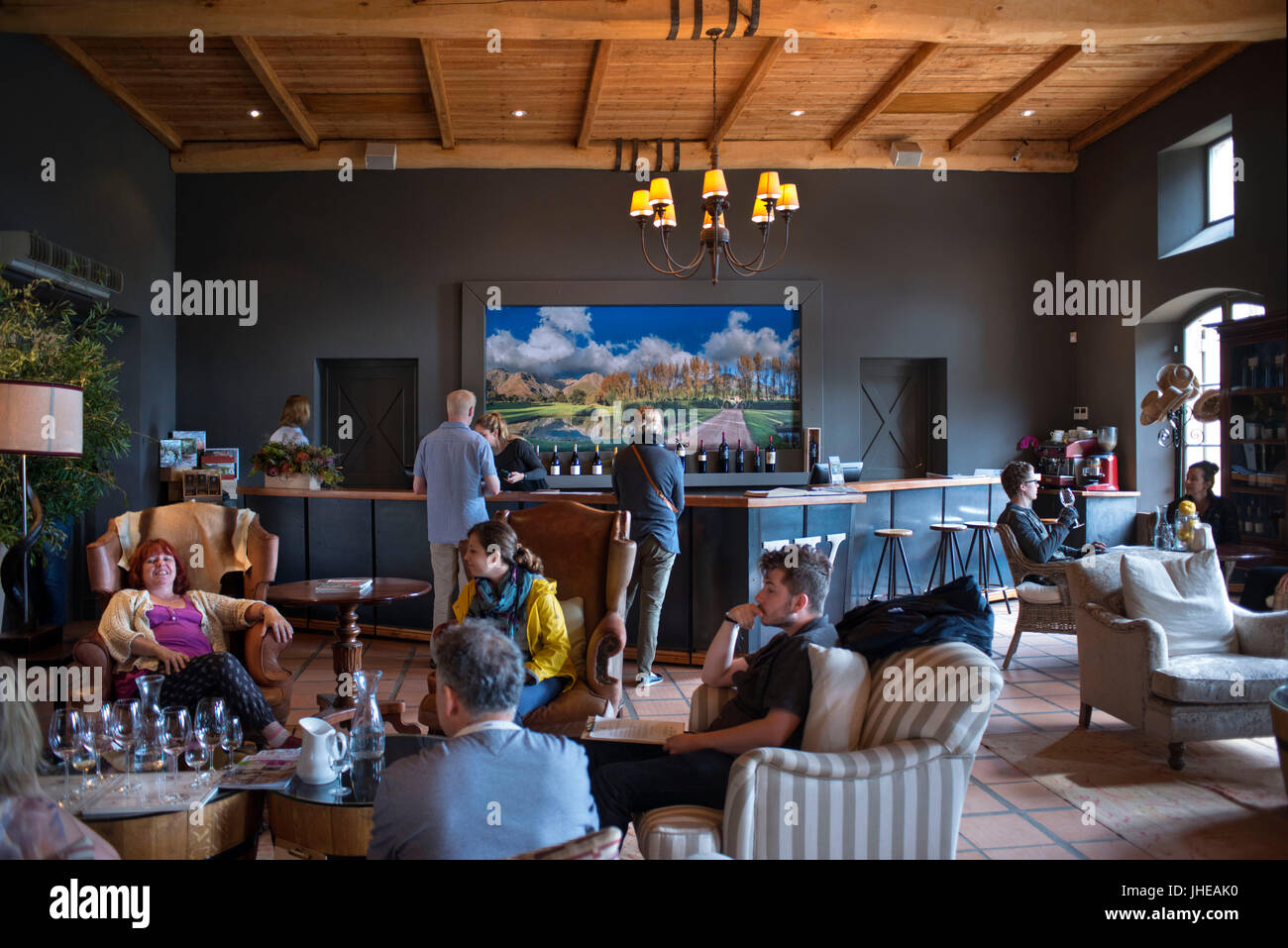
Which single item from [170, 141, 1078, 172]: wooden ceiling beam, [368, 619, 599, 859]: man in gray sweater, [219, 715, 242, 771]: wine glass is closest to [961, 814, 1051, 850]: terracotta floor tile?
[368, 619, 599, 859]: man in gray sweater

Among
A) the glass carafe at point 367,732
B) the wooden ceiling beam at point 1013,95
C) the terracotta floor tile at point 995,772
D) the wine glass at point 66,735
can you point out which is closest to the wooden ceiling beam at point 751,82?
the wooden ceiling beam at point 1013,95

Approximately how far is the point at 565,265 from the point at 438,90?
7.12 ft

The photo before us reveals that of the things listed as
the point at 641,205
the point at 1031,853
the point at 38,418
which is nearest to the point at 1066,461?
the point at 641,205

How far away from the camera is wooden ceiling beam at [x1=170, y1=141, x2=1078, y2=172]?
29.3 ft

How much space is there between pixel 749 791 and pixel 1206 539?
463 cm

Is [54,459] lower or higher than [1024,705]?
higher

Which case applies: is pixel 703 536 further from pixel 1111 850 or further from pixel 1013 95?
pixel 1013 95

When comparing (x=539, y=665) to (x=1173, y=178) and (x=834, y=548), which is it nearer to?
(x=834, y=548)

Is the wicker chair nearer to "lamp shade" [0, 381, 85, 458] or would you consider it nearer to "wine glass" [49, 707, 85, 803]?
"wine glass" [49, 707, 85, 803]

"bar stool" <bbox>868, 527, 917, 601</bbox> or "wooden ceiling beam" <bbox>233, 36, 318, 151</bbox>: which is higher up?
"wooden ceiling beam" <bbox>233, 36, 318, 151</bbox>

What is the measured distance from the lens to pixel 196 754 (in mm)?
2658

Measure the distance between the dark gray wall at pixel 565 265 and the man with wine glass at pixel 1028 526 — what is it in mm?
2934

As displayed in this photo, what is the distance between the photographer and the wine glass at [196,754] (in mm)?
2645

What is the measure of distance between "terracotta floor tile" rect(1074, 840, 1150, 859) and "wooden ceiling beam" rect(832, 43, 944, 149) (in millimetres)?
5618
